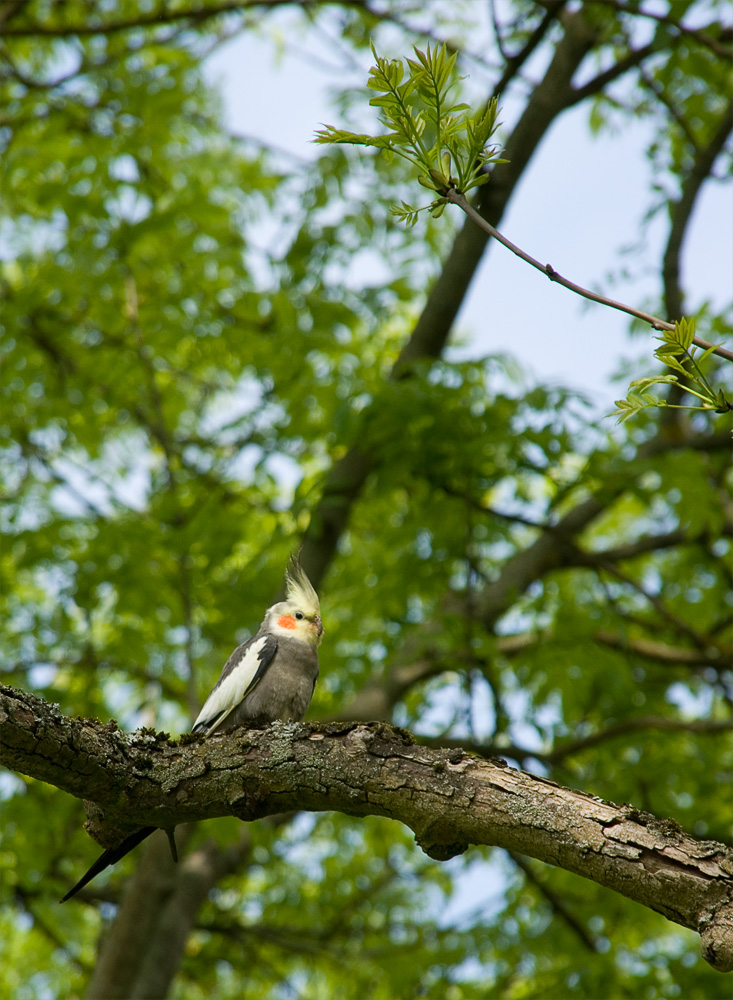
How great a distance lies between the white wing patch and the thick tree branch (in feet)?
4.27

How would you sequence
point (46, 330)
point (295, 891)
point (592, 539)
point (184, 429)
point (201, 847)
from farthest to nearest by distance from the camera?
1. point (592, 539)
2. point (184, 429)
3. point (295, 891)
4. point (46, 330)
5. point (201, 847)

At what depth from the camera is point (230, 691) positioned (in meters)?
4.85

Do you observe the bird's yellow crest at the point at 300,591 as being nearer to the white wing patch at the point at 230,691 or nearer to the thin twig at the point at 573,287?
the white wing patch at the point at 230,691

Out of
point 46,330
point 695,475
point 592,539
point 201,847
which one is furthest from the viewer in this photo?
point 592,539

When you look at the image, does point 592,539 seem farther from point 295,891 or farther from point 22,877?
point 22,877

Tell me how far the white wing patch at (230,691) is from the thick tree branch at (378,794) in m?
1.30

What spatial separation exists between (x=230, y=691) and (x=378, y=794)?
2057 millimetres

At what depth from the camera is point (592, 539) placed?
1188 cm

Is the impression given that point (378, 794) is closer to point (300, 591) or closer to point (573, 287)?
point (573, 287)

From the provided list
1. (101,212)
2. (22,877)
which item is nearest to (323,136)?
(101,212)

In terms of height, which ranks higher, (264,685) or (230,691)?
(264,685)

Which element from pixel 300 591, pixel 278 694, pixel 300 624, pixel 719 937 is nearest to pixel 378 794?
pixel 719 937

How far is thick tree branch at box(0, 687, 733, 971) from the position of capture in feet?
8.25

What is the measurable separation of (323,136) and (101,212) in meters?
5.11
